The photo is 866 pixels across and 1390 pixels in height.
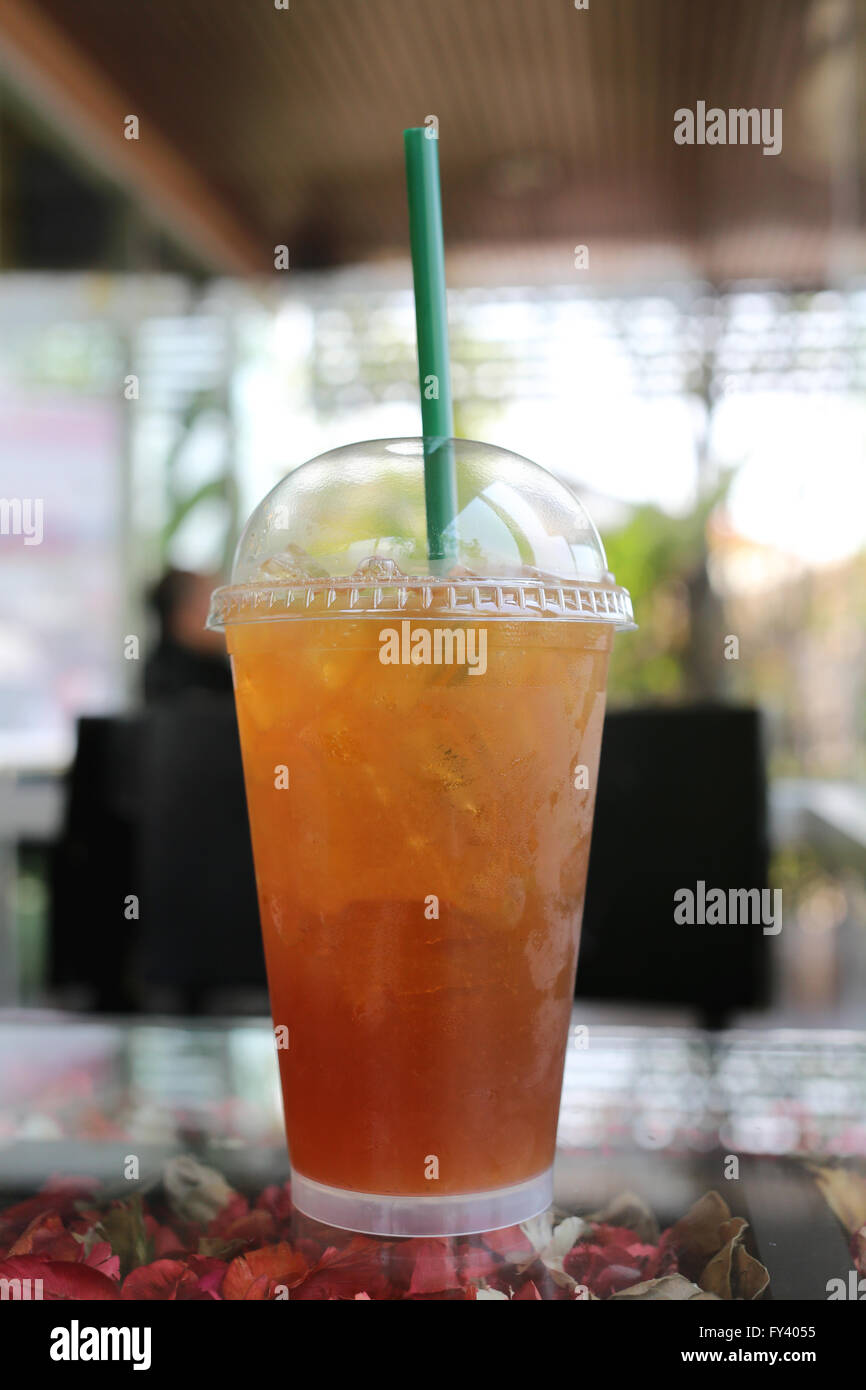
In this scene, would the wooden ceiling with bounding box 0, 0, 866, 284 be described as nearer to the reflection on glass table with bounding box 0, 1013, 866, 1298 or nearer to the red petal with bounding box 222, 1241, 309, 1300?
the reflection on glass table with bounding box 0, 1013, 866, 1298

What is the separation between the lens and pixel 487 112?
12.4 ft

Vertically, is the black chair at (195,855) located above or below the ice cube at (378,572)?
below

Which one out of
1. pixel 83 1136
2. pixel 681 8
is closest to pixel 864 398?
pixel 681 8

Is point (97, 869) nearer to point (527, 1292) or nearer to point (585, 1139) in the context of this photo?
point (585, 1139)

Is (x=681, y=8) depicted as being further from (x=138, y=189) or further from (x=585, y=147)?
(x=138, y=189)

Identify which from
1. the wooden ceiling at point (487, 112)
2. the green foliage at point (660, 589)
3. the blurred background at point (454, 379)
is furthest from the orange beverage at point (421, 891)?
the green foliage at point (660, 589)

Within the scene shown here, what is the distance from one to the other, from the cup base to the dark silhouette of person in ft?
9.02

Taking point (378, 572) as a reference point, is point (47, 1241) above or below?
below

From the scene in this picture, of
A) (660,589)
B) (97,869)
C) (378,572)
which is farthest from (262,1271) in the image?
(660,589)

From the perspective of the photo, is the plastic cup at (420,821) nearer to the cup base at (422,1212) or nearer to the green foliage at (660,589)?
the cup base at (422,1212)

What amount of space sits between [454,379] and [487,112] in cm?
118

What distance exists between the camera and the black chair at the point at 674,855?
2.04 metres

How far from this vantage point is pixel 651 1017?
3.51m

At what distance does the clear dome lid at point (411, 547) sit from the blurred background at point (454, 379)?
4.91 feet
